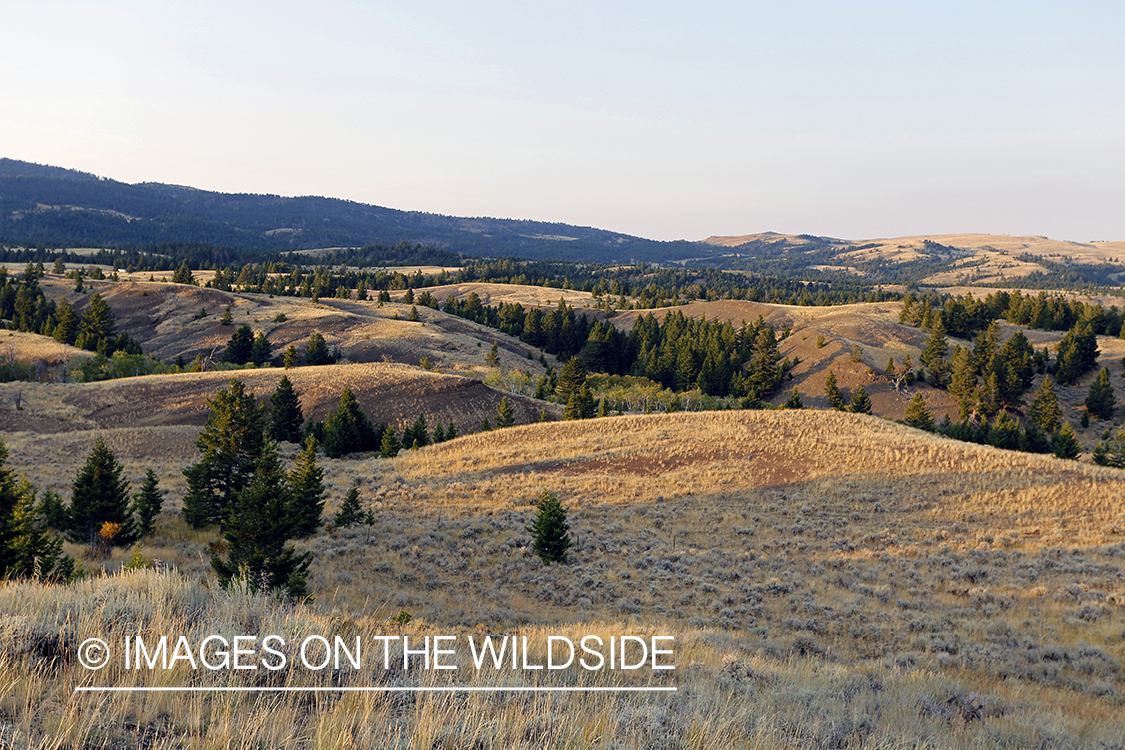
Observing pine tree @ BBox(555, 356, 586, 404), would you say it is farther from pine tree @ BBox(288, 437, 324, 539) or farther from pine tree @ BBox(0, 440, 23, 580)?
pine tree @ BBox(0, 440, 23, 580)

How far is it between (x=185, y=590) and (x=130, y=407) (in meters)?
59.8

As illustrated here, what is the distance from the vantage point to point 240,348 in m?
89.9

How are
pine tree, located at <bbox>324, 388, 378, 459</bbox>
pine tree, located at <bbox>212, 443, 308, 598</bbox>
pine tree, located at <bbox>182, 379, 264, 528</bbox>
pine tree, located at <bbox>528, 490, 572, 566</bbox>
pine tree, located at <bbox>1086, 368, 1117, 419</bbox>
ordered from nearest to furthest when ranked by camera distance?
pine tree, located at <bbox>212, 443, 308, 598</bbox>, pine tree, located at <bbox>528, 490, 572, 566</bbox>, pine tree, located at <bbox>182, 379, 264, 528</bbox>, pine tree, located at <bbox>324, 388, 378, 459</bbox>, pine tree, located at <bbox>1086, 368, 1117, 419</bbox>

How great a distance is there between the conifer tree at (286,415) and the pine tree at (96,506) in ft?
98.1

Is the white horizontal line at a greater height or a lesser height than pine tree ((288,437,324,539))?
greater

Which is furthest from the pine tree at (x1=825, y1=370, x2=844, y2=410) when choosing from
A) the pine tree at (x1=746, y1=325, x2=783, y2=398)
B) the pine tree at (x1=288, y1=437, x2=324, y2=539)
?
the pine tree at (x1=288, y1=437, x2=324, y2=539)

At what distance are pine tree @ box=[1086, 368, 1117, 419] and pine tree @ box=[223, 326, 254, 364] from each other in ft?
390

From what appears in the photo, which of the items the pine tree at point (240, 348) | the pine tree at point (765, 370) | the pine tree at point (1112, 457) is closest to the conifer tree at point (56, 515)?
the pine tree at point (1112, 457)

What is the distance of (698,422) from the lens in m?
45.7

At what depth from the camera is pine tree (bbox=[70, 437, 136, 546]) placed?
21.0m

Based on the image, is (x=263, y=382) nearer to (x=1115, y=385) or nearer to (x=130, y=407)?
(x=130, y=407)

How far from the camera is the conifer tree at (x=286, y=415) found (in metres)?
51.1

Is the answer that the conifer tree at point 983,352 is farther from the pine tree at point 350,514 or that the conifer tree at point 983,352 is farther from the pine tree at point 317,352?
the pine tree at point 317,352

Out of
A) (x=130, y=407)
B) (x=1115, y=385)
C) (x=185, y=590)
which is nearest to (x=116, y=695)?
(x=185, y=590)
